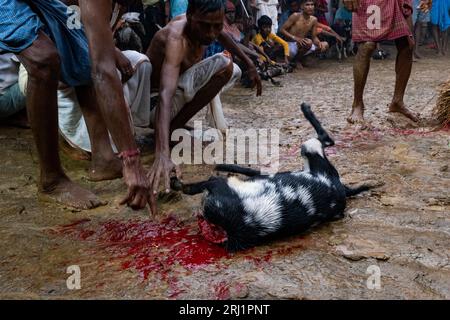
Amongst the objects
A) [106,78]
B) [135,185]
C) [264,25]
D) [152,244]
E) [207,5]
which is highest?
[207,5]

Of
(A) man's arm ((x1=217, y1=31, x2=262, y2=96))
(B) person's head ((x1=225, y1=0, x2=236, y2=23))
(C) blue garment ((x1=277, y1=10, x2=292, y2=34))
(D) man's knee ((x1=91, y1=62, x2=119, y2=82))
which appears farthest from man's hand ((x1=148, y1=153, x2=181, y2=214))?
(C) blue garment ((x1=277, y1=10, x2=292, y2=34))

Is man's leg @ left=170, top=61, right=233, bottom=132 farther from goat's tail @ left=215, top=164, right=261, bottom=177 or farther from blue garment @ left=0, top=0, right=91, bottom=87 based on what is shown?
goat's tail @ left=215, top=164, right=261, bottom=177

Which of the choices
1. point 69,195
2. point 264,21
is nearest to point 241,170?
point 69,195

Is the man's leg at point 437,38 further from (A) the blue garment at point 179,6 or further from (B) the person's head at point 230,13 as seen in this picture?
(A) the blue garment at point 179,6

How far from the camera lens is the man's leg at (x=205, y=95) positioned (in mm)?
3809

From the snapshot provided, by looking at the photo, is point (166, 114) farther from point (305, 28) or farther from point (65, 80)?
point (305, 28)

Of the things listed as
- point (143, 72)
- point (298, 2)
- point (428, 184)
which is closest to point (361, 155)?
point (428, 184)

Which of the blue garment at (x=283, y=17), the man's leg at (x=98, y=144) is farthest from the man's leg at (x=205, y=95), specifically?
the blue garment at (x=283, y=17)

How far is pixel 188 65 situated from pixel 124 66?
586mm

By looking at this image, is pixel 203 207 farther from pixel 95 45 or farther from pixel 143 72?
pixel 143 72

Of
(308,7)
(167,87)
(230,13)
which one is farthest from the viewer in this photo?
(308,7)

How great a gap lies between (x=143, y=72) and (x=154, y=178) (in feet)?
4.07

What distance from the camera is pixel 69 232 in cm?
247

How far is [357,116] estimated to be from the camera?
4.49m
